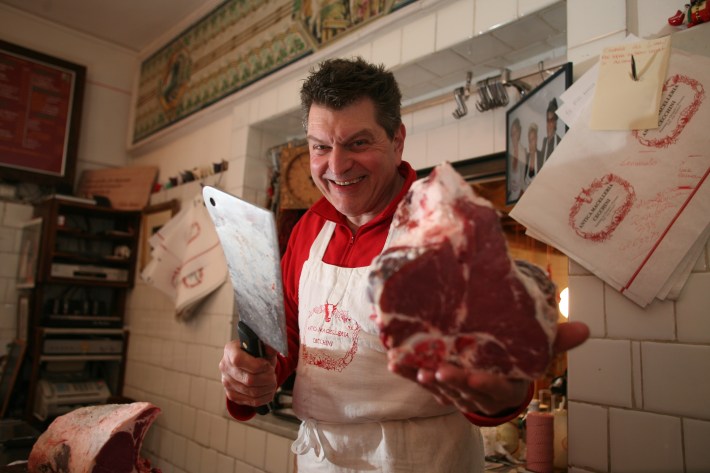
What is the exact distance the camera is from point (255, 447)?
2.39 meters

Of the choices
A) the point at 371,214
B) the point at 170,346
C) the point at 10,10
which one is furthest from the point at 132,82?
the point at 371,214

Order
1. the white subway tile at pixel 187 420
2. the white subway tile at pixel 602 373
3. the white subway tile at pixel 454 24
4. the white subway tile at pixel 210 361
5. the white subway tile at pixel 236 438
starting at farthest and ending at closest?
1. the white subway tile at pixel 187 420
2. the white subway tile at pixel 210 361
3. the white subway tile at pixel 236 438
4. the white subway tile at pixel 454 24
5. the white subway tile at pixel 602 373

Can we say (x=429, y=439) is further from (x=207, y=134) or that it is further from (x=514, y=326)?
(x=207, y=134)

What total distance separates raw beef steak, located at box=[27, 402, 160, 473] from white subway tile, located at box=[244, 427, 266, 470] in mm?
823

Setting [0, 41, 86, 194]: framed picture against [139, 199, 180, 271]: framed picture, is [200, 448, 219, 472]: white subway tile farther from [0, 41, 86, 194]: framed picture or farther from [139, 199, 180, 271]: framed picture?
[0, 41, 86, 194]: framed picture

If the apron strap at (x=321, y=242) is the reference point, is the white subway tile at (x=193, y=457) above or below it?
below

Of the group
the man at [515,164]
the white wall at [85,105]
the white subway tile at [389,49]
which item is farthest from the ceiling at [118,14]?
the man at [515,164]

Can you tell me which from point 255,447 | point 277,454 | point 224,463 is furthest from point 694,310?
point 224,463

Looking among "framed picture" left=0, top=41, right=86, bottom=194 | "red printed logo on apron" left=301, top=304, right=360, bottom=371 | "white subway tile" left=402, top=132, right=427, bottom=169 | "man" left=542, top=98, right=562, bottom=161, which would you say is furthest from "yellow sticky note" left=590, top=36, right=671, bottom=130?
"framed picture" left=0, top=41, right=86, bottom=194

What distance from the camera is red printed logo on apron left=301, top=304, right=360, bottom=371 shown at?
1.12 m

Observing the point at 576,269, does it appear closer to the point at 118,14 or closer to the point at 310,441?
the point at 310,441

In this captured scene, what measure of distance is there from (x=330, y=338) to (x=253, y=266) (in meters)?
0.35

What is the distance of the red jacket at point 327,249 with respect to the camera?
3.91 ft

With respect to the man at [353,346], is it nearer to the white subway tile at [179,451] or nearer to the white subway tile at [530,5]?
the white subway tile at [530,5]
